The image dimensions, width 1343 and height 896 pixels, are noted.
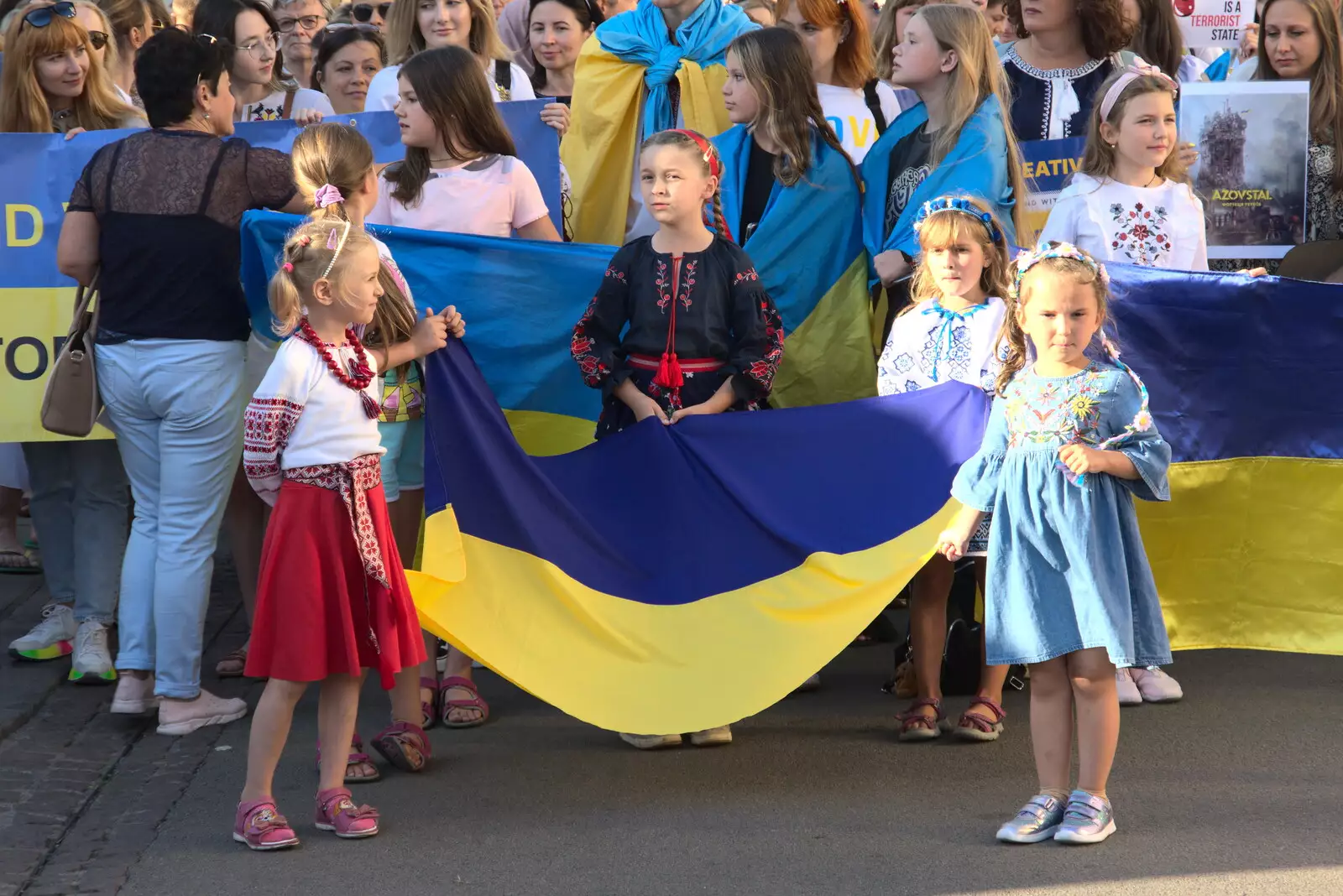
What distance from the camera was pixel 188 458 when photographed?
201 inches

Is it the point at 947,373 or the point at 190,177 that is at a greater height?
the point at 190,177

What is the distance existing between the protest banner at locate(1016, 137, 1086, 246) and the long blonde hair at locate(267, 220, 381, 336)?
2882 millimetres

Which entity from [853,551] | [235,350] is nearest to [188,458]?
[235,350]

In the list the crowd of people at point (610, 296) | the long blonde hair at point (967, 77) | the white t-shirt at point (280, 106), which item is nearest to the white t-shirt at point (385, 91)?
the crowd of people at point (610, 296)

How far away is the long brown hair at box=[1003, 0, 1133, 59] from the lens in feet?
20.1

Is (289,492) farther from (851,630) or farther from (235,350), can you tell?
(851,630)

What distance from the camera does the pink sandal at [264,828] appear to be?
417 cm

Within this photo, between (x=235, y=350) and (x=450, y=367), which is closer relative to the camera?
(x=450, y=367)

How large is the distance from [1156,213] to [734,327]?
158 centimetres

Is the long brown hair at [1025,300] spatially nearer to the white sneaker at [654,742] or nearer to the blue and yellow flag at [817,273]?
the blue and yellow flag at [817,273]

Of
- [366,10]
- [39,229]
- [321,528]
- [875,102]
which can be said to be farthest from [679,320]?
[366,10]

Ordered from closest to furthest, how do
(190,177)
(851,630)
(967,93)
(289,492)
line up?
(289,492) → (851,630) → (190,177) → (967,93)

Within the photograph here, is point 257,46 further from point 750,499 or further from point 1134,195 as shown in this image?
point 1134,195

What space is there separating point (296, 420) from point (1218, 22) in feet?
19.1
